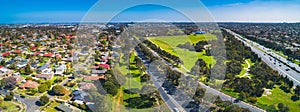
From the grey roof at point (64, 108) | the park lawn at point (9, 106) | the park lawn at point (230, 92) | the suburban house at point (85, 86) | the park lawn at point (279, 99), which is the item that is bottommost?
the park lawn at point (279, 99)

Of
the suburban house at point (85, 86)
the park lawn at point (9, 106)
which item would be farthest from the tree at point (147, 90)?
the park lawn at point (9, 106)

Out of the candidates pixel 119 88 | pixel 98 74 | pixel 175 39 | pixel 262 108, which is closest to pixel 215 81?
pixel 262 108

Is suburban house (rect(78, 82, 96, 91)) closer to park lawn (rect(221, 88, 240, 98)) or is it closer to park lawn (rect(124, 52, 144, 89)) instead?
park lawn (rect(124, 52, 144, 89))

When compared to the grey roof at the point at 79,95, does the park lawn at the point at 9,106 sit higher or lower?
lower

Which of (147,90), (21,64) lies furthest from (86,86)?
(21,64)

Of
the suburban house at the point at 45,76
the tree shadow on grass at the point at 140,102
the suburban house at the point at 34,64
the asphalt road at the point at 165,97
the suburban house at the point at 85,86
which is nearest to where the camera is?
the tree shadow on grass at the point at 140,102

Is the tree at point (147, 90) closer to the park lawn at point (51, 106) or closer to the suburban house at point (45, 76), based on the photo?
the park lawn at point (51, 106)

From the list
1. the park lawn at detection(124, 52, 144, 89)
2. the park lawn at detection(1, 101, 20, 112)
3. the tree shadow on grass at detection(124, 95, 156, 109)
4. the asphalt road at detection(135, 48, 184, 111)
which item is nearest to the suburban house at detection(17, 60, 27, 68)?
the park lawn at detection(1, 101, 20, 112)

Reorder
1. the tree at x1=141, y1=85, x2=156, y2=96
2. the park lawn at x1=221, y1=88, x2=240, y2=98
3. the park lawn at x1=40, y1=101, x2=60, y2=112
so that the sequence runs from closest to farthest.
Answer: the park lawn at x1=40, y1=101, x2=60, y2=112, the tree at x1=141, y1=85, x2=156, y2=96, the park lawn at x1=221, y1=88, x2=240, y2=98

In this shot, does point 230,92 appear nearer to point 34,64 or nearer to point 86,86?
point 86,86
